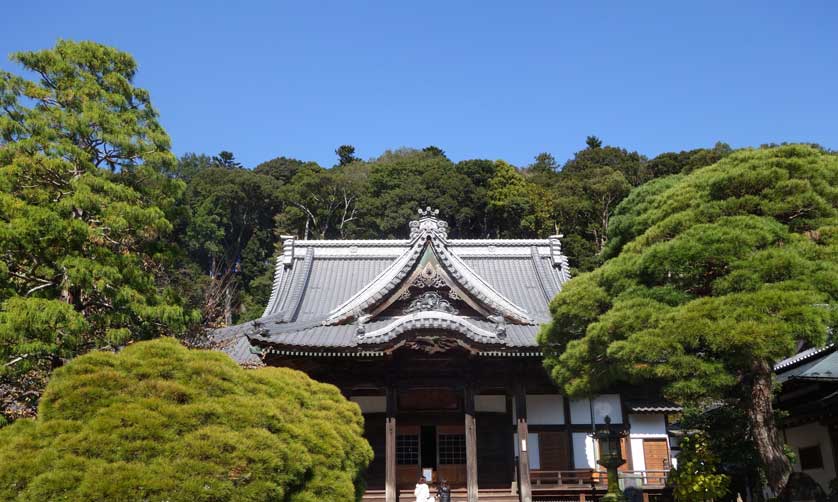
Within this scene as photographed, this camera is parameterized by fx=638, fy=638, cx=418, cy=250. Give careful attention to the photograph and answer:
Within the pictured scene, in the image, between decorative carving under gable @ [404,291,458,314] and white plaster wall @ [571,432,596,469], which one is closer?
white plaster wall @ [571,432,596,469]

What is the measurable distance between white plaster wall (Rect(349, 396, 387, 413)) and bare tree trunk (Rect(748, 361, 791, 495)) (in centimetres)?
922

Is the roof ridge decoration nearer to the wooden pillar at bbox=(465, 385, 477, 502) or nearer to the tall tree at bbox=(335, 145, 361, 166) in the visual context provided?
the wooden pillar at bbox=(465, 385, 477, 502)

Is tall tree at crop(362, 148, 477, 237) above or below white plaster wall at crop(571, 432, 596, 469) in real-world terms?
above

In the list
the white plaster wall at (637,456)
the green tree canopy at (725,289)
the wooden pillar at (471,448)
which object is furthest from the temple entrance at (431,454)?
the green tree canopy at (725,289)

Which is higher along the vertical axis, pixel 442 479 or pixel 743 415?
pixel 743 415

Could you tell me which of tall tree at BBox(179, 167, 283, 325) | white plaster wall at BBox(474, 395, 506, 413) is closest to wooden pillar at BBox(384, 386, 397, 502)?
white plaster wall at BBox(474, 395, 506, 413)

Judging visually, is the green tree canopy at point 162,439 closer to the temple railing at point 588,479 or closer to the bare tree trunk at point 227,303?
the temple railing at point 588,479

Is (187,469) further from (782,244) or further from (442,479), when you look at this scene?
(442,479)

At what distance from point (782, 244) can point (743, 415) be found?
4.21 m

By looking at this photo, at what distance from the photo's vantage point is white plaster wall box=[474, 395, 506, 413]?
1689 cm

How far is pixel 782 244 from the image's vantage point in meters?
9.87

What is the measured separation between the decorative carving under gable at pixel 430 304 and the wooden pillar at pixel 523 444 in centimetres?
273

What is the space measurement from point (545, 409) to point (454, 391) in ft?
7.93

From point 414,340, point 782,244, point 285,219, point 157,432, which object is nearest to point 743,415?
point 782,244
